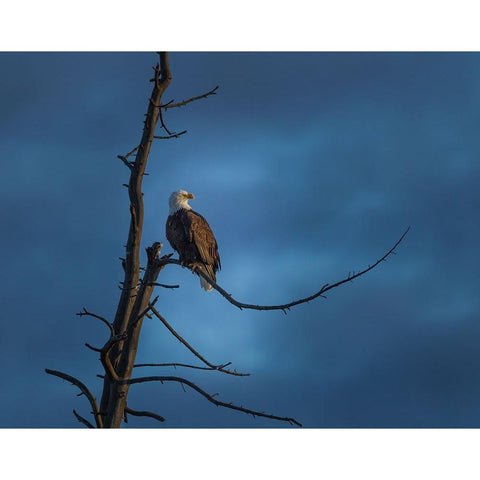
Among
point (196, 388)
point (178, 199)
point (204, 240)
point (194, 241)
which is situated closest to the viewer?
point (196, 388)

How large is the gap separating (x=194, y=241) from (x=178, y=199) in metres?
0.99

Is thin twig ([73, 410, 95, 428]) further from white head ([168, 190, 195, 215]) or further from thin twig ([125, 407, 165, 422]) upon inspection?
white head ([168, 190, 195, 215])

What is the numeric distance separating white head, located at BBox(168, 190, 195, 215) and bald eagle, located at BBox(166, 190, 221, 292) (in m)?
0.08

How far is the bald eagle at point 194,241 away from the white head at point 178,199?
0.08 meters

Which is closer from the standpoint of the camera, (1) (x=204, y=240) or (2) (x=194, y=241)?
(2) (x=194, y=241)

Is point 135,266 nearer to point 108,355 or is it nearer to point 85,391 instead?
point 108,355

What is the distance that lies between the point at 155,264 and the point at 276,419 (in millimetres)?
2048

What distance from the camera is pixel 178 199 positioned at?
29.5ft

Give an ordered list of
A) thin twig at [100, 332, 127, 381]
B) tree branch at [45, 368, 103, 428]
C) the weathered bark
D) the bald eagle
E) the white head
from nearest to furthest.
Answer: thin twig at [100, 332, 127, 381], tree branch at [45, 368, 103, 428], the weathered bark, the bald eagle, the white head

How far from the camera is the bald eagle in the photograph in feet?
27.1

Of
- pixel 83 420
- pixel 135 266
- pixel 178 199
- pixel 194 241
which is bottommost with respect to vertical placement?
pixel 83 420

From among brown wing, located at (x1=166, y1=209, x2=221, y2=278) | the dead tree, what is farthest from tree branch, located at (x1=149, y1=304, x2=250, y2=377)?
brown wing, located at (x1=166, y1=209, x2=221, y2=278)

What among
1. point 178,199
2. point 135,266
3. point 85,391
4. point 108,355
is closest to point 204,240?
point 178,199
